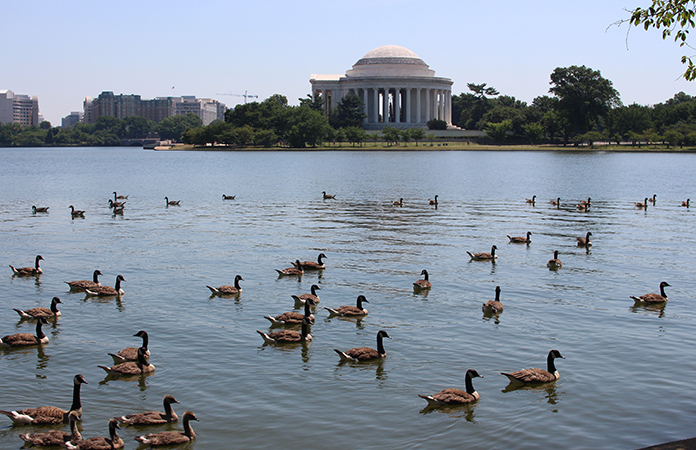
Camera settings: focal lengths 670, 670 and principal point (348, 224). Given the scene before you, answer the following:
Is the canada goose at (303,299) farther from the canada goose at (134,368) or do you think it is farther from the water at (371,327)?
the canada goose at (134,368)

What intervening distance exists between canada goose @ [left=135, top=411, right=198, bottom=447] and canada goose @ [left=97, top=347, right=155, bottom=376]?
2841mm

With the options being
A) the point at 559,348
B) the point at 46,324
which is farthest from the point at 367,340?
the point at 46,324

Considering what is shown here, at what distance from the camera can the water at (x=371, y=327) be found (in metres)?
12.6

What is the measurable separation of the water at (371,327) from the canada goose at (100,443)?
702 millimetres

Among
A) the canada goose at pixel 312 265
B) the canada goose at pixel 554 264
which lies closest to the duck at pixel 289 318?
the canada goose at pixel 312 265

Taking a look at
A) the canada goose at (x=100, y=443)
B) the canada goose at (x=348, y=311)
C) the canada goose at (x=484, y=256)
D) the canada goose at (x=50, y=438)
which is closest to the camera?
the canada goose at (x=100, y=443)

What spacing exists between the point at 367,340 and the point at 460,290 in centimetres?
636

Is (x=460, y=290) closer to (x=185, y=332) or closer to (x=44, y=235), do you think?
(x=185, y=332)

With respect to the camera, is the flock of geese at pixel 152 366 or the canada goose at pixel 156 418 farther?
the canada goose at pixel 156 418

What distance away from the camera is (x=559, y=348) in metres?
16.4

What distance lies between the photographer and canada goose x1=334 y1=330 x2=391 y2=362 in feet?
50.2

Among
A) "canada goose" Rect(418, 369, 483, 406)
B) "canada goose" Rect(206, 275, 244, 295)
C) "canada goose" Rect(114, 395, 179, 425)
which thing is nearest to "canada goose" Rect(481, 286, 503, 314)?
"canada goose" Rect(418, 369, 483, 406)

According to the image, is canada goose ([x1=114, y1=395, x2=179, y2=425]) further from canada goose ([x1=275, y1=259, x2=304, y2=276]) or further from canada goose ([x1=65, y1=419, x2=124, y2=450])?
canada goose ([x1=275, y1=259, x2=304, y2=276])

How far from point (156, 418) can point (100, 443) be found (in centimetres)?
130
